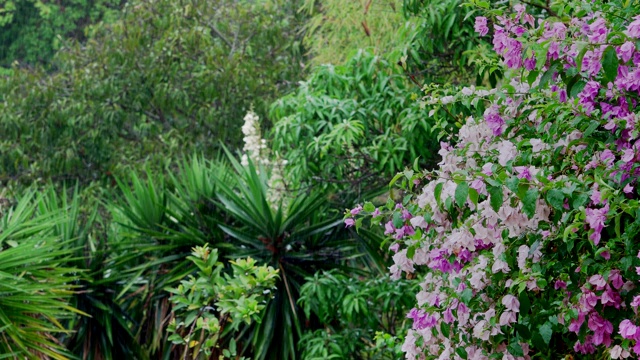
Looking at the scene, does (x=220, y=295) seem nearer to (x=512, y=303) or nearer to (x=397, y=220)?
(x=397, y=220)

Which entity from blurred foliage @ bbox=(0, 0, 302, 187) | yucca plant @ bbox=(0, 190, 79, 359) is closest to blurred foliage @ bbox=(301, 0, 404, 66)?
blurred foliage @ bbox=(0, 0, 302, 187)

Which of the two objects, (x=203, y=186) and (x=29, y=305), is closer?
(x=29, y=305)

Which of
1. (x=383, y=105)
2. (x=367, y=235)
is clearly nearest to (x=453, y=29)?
(x=383, y=105)

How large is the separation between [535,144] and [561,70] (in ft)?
0.98

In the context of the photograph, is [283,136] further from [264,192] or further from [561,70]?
[561,70]

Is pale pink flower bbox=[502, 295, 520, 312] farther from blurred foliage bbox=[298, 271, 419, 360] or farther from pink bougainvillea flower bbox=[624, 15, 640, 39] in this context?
blurred foliage bbox=[298, 271, 419, 360]

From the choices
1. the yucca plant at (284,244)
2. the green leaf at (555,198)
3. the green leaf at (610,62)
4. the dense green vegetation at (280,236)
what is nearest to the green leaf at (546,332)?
the green leaf at (555,198)

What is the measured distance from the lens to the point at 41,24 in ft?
64.7


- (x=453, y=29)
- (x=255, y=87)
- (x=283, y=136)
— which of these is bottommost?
(x=255, y=87)

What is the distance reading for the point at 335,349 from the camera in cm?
558

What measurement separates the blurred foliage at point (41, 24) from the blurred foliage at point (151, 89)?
6.19 m

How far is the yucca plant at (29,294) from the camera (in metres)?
5.66

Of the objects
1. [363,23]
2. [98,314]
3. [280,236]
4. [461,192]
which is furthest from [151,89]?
[461,192]

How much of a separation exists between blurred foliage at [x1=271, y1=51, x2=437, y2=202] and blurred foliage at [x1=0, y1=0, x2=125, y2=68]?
14.0 meters
